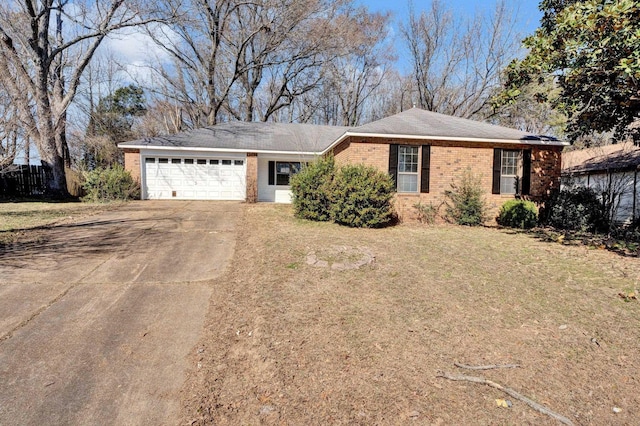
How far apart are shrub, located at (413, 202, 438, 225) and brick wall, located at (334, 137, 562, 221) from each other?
0.38 feet

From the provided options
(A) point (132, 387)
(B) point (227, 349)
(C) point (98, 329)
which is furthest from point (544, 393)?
(C) point (98, 329)

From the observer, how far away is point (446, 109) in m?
25.4

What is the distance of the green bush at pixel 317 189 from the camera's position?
9695mm

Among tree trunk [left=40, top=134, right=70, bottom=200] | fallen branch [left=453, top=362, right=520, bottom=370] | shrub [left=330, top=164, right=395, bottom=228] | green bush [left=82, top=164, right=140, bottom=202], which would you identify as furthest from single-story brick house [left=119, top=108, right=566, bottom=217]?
fallen branch [left=453, top=362, right=520, bottom=370]

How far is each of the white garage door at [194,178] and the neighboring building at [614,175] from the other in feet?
43.2

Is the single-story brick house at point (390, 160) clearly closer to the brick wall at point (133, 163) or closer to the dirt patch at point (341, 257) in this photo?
the brick wall at point (133, 163)

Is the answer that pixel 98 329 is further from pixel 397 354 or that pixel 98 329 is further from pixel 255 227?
pixel 255 227

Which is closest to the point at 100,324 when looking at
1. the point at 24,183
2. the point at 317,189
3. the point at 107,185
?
the point at 317,189

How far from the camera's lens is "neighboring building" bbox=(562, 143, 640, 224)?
1143 centimetres

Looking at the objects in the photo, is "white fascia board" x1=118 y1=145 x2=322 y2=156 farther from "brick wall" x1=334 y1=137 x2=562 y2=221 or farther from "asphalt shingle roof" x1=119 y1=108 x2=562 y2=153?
"brick wall" x1=334 y1=137 x2=562 y2=221

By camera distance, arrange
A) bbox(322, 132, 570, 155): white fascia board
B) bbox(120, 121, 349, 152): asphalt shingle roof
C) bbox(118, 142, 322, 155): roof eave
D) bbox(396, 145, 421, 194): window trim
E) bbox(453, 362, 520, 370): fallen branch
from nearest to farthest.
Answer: bbox(453, 362, 520, 370): fallen branch < bbox(322, 132, 570, 155): white fascia board < bbox(396, 145, 421, 194): window trim < bbox(118, 142, 322, 155): roof eave < bbox(120, 121, 349, 152): asphalt shingle roof

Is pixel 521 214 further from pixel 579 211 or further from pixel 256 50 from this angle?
pixel 256 50

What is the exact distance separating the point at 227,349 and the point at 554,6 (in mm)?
10919

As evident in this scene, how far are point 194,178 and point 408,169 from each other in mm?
9834
